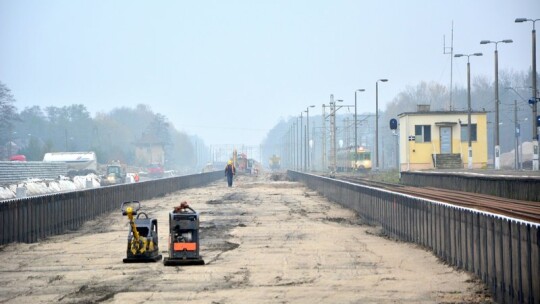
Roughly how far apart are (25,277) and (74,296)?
2.96 m

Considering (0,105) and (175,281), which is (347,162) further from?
(175,281)

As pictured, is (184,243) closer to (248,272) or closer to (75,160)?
(248,272)

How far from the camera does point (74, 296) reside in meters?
13.9

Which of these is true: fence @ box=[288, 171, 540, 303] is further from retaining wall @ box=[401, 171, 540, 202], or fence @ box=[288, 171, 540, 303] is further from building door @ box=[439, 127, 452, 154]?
building door @ box=[439, 127, 452, 154]

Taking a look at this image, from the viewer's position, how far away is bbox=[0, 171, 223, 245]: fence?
22.8 meters

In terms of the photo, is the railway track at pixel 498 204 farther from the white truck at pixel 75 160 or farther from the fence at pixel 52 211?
the white truck at pixel 75 160

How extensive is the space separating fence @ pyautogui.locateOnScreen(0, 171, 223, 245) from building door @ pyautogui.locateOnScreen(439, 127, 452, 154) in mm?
38623

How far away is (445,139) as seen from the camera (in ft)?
252

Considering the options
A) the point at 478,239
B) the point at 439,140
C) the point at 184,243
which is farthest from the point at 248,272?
the point at 439,140

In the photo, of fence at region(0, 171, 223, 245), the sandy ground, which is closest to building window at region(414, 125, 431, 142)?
fence at region(0, 171, 223, 245)

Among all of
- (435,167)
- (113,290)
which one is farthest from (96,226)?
(435,167)

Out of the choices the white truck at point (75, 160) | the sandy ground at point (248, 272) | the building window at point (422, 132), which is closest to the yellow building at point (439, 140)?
the building window at point (422, 132)

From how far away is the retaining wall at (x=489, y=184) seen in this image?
104 feet

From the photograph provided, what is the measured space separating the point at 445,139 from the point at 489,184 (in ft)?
128
